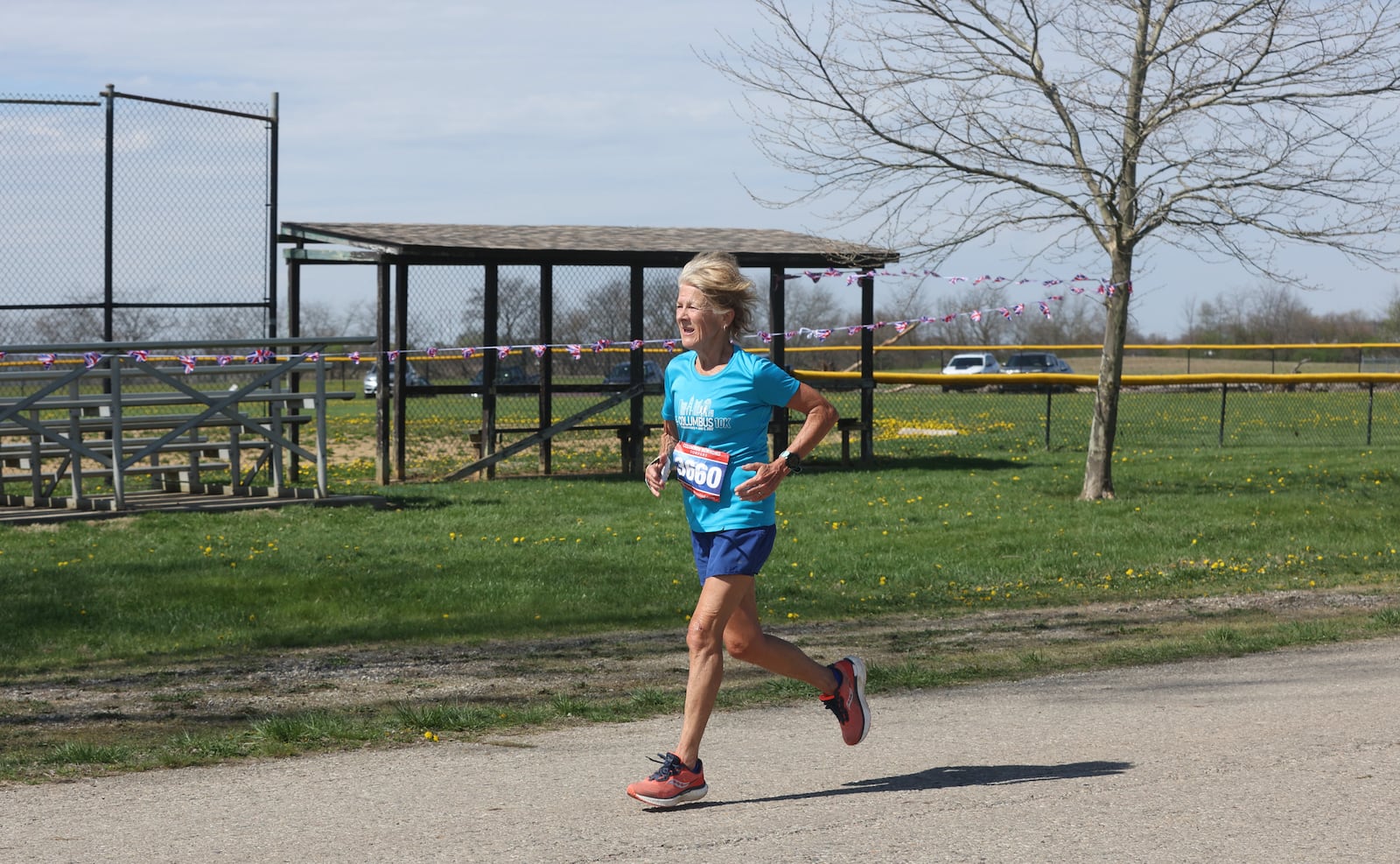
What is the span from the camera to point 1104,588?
11.4 metres

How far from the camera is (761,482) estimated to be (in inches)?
200

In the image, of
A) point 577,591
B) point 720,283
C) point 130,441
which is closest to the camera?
point 720,283

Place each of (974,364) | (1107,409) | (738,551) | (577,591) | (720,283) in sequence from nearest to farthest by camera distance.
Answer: (738,551) < (720,283) < (577,591) < (1107,409) < (974,364)

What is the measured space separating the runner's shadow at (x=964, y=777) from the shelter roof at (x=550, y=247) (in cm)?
1208

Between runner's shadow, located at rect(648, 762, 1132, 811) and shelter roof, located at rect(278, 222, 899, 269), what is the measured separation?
39.6 feet

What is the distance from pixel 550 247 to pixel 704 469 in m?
13.8

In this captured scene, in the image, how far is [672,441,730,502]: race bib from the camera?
204 inches

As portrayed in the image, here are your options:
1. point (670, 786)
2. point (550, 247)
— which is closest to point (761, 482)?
point (670, 786)

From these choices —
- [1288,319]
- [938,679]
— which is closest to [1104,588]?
[938,679]

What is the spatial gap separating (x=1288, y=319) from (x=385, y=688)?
224ft

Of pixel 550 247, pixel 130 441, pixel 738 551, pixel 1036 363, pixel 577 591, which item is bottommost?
pixel 577 591

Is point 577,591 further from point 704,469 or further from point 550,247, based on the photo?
point 550,247

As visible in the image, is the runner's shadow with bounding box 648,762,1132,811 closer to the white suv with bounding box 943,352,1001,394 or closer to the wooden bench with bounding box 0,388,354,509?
the wooden bench with bounding box 0,388,354,509

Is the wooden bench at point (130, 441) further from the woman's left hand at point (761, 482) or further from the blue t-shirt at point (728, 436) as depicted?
the woman's left hand at point (761, 482)
